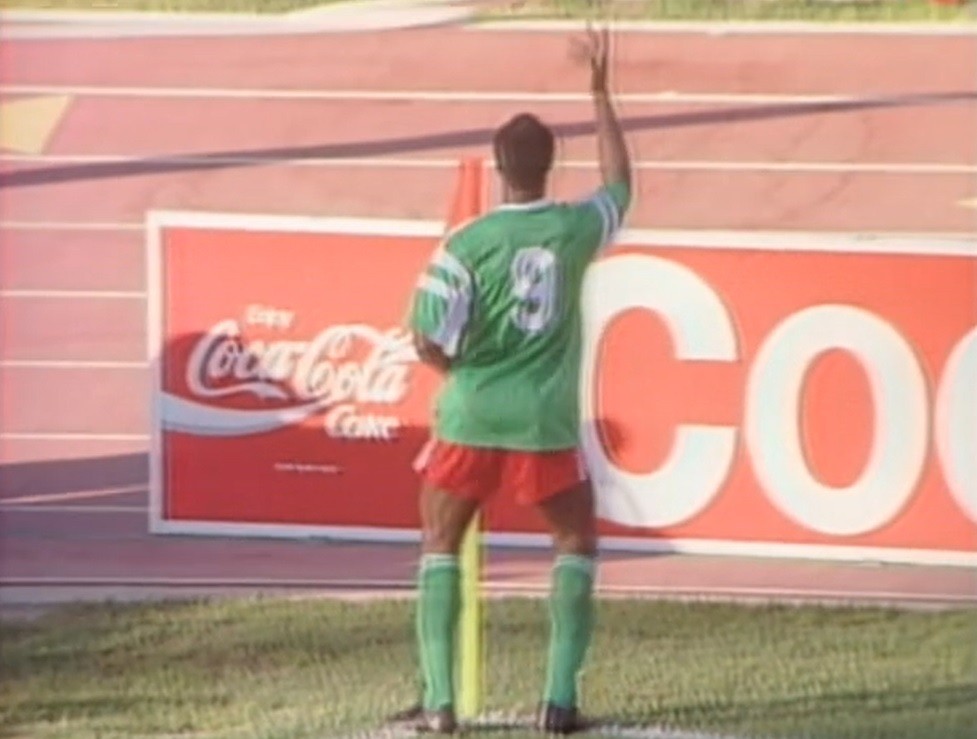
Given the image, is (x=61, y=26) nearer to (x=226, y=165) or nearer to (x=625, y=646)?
(x=226, y=165)

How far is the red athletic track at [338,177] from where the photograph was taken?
397 centimetres

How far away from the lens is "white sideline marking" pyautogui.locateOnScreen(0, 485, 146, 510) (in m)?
4.09

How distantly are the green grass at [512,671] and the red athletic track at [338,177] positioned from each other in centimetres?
5

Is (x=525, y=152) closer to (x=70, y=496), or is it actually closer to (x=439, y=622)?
(x=439, y=622)

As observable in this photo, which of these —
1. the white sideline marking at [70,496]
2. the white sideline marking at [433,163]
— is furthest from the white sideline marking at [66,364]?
the white sideline marking at [433,163]

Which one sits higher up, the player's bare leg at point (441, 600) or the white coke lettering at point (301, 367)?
the white coke lettering at point (301, 367)

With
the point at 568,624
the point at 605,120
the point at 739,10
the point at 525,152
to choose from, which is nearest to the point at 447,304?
the point at 525,152

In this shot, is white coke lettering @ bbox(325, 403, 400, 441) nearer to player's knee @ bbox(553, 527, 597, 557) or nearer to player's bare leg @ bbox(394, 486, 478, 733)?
player's bare leg @ bbox(394, 486, 478, 733)

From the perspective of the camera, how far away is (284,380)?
4.09 meters

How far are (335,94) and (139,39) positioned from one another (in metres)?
0.28

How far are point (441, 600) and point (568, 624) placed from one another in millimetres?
171

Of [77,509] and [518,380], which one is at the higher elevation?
[518,380]

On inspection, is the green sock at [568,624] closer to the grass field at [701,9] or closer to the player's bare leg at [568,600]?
the player's bare leg at [568,600]

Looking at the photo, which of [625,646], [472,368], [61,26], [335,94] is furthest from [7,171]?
[625,646]
